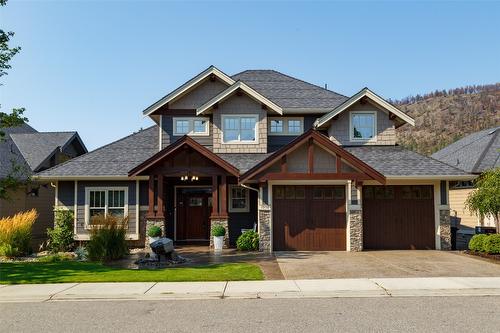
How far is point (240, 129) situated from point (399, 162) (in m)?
7.15

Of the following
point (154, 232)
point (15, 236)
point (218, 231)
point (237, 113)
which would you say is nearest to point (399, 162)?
point (237, 113)

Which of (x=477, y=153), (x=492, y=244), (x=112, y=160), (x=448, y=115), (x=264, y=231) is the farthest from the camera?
A: (x=448, y=115)

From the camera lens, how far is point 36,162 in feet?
86.8

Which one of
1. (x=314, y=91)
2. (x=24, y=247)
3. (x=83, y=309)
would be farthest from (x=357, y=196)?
(x=24, y=247)

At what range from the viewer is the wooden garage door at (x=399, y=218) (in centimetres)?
1917

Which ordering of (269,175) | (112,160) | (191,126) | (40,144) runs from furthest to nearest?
1. (40,144)
2. (191,126)
3. (112,160)
4. (269,175)

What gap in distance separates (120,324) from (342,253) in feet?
37.0

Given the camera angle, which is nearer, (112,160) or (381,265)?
(381,265)

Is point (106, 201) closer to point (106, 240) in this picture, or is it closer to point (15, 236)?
point (15, 236)

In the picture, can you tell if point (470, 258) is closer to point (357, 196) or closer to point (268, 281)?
point (357, 196)

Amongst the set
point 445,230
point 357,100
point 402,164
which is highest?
point 357,100

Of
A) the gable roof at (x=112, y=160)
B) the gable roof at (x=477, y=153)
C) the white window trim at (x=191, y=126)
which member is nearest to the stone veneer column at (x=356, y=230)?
the white window trim at (x=191, y=126)

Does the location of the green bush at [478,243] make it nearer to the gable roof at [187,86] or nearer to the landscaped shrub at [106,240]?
the gable roof at [187,86]

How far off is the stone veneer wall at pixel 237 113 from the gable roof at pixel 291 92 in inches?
54.7
